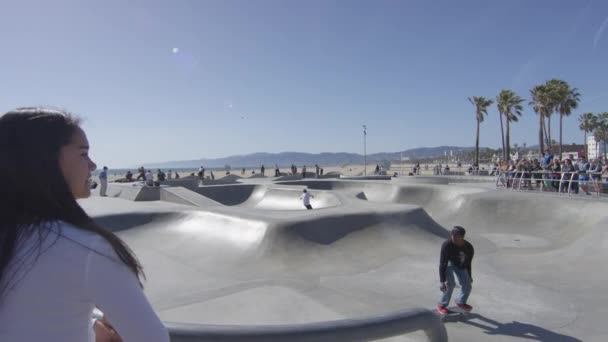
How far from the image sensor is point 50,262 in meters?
1.06

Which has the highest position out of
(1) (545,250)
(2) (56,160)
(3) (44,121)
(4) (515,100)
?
(4) (515,100)

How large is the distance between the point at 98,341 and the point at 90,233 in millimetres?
464

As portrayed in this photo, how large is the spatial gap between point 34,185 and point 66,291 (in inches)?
15.7

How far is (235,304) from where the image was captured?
20.3 ft

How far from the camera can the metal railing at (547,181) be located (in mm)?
15570

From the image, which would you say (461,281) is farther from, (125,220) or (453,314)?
(125,220)

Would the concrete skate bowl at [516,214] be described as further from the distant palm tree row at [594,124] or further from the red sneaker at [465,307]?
the distant palm tree row at [594,124]

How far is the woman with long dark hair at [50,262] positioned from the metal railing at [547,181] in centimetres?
1753

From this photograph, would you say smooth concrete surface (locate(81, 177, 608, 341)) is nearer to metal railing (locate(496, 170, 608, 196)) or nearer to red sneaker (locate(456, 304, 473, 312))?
red sneaker (locate(456, 304, 473, 312))

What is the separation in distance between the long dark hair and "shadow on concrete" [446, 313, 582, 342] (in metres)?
6.40

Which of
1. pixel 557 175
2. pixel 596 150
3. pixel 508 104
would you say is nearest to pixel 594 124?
pixel 596 150

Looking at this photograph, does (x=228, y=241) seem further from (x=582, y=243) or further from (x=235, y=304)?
(x=582, y=243)

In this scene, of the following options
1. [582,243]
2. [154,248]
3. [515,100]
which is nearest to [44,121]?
[154,248]

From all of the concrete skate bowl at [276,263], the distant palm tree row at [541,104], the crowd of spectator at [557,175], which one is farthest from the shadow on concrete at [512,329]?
the distant palm tree row at [541,104]
